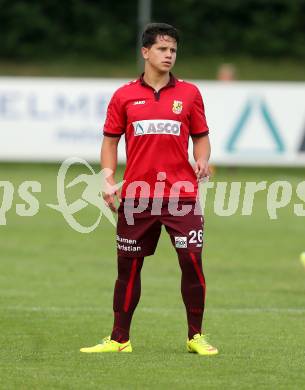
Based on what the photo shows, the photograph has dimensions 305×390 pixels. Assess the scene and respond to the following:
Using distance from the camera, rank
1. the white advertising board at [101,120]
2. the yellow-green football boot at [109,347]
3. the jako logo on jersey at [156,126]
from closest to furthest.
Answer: the jako logo on jersey at [156,126] < the yellow-green football boot at [109,347] < the white advertising board at [101,120]

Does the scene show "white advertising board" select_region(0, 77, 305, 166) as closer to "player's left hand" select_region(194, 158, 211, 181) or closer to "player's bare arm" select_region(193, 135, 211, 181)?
"player's bare arm" select_region(193, 135, 211, 181)

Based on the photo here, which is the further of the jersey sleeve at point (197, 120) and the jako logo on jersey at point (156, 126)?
the jersey sleeve at point (197, 120)

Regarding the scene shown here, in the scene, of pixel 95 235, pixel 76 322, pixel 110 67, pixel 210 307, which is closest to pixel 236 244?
pixel 95 235

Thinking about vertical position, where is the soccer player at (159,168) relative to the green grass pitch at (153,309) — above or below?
above

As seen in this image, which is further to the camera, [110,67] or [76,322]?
[110,67]

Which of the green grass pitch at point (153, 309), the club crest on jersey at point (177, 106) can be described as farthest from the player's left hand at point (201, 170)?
the green grass pitch at point (153, 309)

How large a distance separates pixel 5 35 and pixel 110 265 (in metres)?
24.8

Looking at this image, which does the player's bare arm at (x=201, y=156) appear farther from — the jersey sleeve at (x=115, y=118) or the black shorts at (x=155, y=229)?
the jersey sleeve at (x=115, y=118)

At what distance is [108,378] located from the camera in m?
7.52

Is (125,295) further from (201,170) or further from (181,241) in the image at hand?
(201,170)

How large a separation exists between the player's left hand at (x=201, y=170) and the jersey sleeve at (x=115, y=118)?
0.60 metres

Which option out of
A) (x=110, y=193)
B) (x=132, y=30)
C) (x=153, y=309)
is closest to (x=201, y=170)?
(x=110, y=193)

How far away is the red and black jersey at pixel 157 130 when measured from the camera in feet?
27.4

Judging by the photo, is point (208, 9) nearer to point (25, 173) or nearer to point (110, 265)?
point (25, 173)
